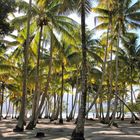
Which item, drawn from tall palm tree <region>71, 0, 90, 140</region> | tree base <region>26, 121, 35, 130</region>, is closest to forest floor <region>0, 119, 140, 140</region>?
tree base <region>26, 121, 35, 130</region>

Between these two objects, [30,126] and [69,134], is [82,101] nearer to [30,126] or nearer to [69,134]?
[69,134]

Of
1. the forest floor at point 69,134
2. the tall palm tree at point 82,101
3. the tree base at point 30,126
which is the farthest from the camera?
the tree base at point 30,126

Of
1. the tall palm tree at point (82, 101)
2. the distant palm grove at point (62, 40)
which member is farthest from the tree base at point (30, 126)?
the tall palm tree at point (82, 101)

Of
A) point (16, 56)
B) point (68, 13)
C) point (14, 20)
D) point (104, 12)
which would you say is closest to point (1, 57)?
point (16, 56)

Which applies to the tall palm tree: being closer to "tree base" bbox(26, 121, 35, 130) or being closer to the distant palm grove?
the distant palm grove

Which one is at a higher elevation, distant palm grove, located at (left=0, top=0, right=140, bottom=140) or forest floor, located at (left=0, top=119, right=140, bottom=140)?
distant palm grove, located at (left=0, top=0, right=140, bottom=140)

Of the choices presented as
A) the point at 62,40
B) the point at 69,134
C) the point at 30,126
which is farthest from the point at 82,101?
the point at 62,40

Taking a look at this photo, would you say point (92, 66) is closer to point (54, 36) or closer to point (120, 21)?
point (120, 21)

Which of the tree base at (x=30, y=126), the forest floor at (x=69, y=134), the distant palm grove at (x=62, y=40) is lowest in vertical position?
the forest floor at (x=69, y=134)

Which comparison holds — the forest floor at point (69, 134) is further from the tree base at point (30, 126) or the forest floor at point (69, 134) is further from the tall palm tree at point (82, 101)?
the tall palm tree at point (82, 101)

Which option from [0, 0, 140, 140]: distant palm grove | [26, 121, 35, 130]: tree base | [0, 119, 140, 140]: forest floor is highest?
[0, 0, 140, 140]: distant palm grove

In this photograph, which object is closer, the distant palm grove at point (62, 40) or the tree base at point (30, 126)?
the distant palm grove at point (62, 40)

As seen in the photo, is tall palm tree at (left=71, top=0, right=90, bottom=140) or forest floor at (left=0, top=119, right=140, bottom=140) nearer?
tall palm tree at (left=71, top=0, right=90, bottom=140)

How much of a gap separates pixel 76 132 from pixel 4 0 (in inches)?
334
